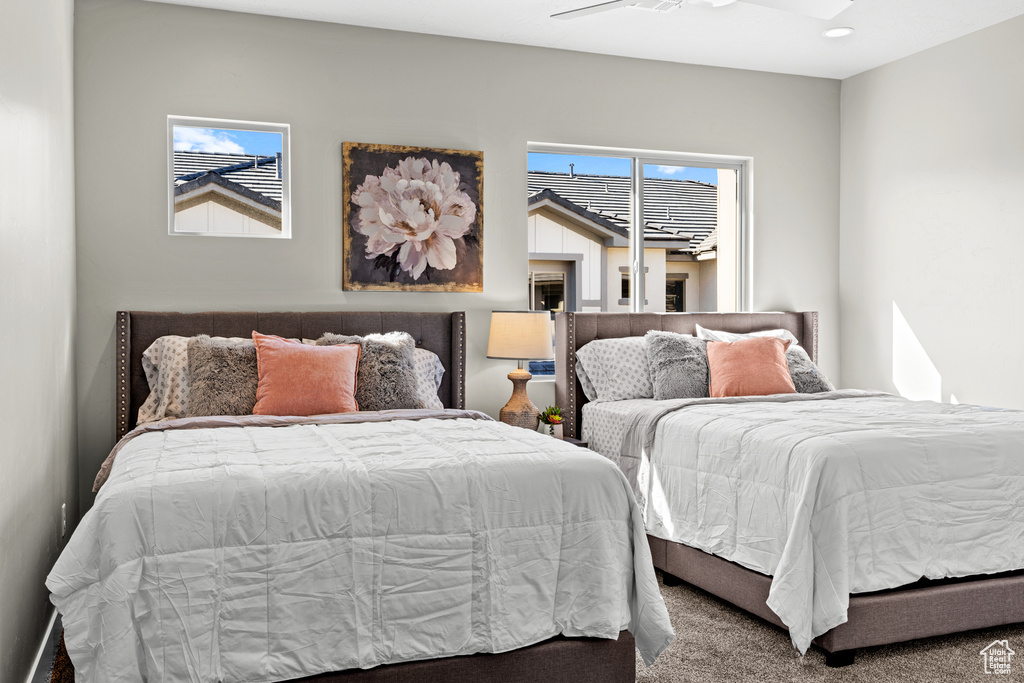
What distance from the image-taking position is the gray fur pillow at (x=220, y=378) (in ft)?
11.3

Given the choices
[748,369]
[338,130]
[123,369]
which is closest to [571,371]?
[748,369]

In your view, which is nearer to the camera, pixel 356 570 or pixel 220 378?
pixel 356 570

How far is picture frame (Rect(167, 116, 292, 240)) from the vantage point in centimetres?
402

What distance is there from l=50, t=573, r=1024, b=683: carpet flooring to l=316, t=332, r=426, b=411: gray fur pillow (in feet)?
4.80

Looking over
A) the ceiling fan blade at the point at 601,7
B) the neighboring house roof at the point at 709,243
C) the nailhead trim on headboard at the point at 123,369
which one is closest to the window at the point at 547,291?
the neighboring house roof at the point at 709,243

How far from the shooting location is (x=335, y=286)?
419 centimetres

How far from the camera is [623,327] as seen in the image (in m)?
4.62

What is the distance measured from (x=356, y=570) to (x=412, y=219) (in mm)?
2610

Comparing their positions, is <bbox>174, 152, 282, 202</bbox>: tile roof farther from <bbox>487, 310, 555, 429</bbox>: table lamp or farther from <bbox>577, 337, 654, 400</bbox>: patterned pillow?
<bbox>577, 337, 654, 400</bbox>: patterned pillow

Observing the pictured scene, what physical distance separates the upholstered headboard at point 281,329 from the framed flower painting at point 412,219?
0.19m

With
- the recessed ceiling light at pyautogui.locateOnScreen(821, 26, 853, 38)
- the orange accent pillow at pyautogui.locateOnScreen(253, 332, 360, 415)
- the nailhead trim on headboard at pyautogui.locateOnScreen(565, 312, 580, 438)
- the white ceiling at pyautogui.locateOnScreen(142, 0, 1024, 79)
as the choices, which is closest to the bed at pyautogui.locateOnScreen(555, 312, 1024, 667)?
the nailhead trim on headboard at pyautogui.locateOnScreen(565, 312, 580, 438)

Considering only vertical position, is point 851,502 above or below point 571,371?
below

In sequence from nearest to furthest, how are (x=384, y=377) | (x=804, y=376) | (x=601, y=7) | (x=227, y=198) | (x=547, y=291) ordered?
(x=601, y=7) < (x=384, y=377) < (x=227, y=198) < (x=804, y=376) < (x=547, y=291)

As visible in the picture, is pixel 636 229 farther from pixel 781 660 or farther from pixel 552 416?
pixel 781 660
